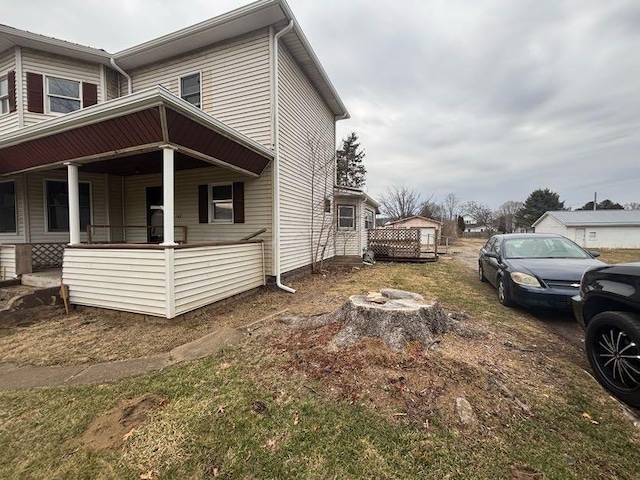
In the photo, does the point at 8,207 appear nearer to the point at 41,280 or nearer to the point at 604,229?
the point at 41,280

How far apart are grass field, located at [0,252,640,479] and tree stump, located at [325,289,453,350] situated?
0.16m

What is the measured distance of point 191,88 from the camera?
8227 millimetres

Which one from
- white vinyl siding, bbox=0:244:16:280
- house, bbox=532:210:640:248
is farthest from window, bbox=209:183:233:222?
house, bbox=532:210:640:248

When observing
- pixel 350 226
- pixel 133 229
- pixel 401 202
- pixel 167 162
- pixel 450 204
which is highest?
pixel 450 204

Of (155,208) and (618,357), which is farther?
(155,208)

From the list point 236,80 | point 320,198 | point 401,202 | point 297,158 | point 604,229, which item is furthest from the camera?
point 401,202

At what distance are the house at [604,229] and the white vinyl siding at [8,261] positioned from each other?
41.0 metres

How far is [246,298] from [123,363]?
323cm

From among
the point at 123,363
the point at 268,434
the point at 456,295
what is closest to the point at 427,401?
the point at 268,434

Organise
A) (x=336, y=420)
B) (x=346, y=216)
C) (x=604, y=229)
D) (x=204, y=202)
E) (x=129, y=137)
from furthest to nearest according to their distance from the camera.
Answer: (x=604, y=229) → (x=346, y=216) → (x=204, y=202) → (x=129, y=137) → (x=336, y=420)

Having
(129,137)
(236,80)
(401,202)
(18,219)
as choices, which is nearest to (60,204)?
(18,219)

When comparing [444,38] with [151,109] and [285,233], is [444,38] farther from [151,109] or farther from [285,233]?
[151,109]

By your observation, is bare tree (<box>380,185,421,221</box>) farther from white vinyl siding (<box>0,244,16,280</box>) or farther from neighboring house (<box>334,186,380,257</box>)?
white vinyl siding (<box>0,244,16,280</box>)

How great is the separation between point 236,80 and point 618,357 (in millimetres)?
9109
